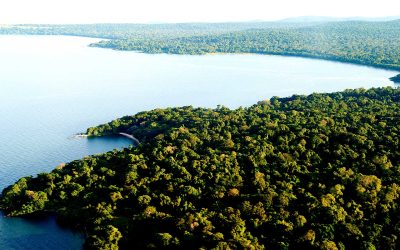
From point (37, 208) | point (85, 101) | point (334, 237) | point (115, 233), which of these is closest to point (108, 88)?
point (85, 101)

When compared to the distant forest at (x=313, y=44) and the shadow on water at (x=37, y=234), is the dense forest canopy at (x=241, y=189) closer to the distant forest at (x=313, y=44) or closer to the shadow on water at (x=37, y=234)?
the shadow on water at (x=37, y=234)

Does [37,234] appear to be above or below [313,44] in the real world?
below

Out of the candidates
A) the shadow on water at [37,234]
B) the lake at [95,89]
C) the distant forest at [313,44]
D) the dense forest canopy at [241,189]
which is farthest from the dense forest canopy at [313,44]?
the shadow on water at [37,234]

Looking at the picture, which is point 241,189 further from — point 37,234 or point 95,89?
point 95,89

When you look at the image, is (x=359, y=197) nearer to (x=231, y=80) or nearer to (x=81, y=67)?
(x=231, y=80)

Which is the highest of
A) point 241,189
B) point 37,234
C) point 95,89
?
point 241,189

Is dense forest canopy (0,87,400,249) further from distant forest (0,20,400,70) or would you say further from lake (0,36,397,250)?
distant forest (0,20,400,70)

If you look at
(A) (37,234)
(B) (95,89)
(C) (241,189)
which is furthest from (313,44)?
(A) (37,234)
